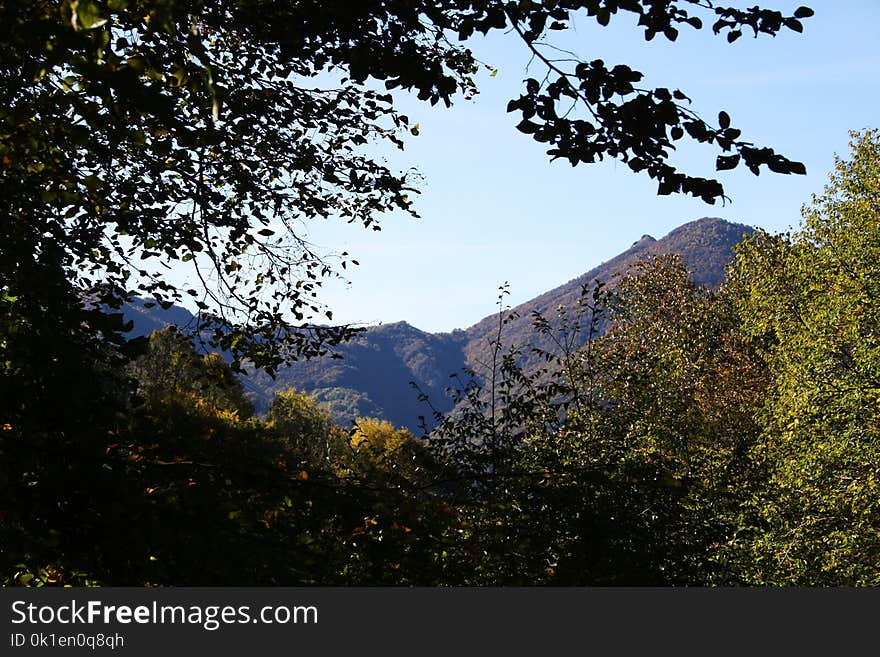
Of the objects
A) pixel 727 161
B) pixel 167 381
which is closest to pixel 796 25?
pixel 727 161

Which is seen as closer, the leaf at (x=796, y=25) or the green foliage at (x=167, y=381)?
the leaf at (x=796, y=25)

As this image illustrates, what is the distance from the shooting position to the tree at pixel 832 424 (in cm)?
1650

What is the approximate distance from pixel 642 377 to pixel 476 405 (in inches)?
161

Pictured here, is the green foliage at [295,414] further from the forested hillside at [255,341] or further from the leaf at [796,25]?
the leaf at [796,25]

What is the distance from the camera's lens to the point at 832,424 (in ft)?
58.5

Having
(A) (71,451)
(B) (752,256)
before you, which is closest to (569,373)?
(A) (71,451)

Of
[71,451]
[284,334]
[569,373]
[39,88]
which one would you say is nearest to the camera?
[71,451]

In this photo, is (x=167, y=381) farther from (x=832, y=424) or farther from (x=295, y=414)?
(x=832, y=424)

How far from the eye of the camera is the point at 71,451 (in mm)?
4543

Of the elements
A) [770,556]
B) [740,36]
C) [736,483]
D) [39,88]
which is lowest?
[770,556]

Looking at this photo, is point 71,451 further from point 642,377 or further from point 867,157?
point 867,157

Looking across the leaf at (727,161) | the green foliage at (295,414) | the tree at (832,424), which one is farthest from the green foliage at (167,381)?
the leaf at (727,161)

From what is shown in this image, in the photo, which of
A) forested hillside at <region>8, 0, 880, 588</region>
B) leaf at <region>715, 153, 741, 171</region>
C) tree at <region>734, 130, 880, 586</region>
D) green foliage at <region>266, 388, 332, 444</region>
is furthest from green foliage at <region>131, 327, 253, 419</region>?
leaf at <region>715, 153, 741, 171</region>

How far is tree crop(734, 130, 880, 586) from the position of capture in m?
16.5
